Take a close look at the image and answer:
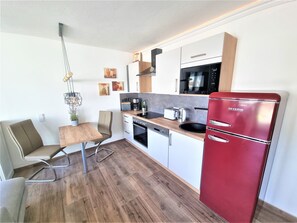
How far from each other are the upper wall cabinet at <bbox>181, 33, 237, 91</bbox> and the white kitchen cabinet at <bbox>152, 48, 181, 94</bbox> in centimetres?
26

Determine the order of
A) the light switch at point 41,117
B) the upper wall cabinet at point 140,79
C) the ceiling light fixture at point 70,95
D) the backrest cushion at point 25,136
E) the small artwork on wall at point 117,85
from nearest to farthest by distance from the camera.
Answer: the backrest cushion at point 25,136
the light switch at point 41,117
the ceiling light fixture at point 70,95
the upper wall cabinet at point 140,79
the small artwork on wall at point 117,85

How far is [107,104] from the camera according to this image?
10.7 ft

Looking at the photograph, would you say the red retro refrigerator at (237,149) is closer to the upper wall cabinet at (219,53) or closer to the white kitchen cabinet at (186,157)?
the white kitchen cabinet at (186,157)

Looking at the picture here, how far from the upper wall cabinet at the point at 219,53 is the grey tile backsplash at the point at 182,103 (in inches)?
18.9

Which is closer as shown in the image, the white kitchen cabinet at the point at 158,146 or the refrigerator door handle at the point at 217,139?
the refrigerator door handle at the point at 217,139

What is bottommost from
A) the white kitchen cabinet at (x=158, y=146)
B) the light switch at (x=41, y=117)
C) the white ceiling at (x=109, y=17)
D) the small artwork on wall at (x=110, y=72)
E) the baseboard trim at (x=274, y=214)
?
the baseboard trim at (x=274, y=214)

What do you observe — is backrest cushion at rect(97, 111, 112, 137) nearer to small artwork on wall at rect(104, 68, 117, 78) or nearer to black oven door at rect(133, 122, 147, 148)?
black oven door at rect(133, 122, 147, 148)

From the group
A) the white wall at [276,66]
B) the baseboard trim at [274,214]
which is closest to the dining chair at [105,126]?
the white wall at [276,66]

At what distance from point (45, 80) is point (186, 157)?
9.79ft

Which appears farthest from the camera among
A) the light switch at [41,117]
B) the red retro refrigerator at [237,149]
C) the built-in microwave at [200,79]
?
the light switch at [41,117]

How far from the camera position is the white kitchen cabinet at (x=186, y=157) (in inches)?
65.8

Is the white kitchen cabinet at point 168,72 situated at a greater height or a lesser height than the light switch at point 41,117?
greater

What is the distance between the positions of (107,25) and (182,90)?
154 centimetres

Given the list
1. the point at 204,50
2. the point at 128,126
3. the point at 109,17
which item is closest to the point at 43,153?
the point at 128,126
